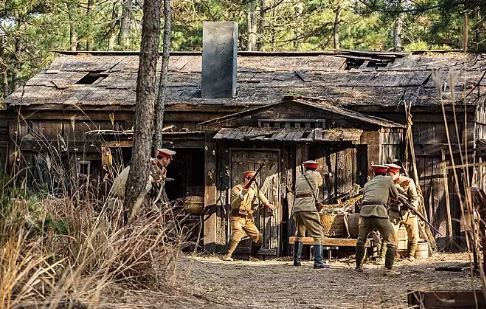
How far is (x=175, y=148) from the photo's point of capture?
20.0 metres

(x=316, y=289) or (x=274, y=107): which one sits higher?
(x=274, y=107)

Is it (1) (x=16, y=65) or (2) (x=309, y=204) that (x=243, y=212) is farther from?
(1) (x=16, y=65)

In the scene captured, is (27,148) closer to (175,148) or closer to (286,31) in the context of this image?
(175,148)

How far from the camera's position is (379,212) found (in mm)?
13875

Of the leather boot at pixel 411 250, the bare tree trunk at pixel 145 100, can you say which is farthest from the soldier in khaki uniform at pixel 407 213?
the bare tree trunk at pixel 145 100

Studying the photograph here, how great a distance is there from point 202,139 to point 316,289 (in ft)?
27.8

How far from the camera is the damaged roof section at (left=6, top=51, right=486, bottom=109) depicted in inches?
766

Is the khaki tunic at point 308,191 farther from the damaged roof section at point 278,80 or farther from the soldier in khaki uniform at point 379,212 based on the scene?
the damaged roof section at point 278,80

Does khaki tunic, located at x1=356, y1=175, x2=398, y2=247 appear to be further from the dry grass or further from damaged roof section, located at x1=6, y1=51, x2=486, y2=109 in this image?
the dry grass

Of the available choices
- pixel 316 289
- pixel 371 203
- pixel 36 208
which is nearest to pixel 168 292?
pixel 36 208

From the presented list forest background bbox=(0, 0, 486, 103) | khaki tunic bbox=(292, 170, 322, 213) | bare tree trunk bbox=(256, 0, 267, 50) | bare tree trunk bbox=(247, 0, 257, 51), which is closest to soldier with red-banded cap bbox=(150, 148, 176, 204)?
khaki tunic bbox=(292, 170, 322, 213)

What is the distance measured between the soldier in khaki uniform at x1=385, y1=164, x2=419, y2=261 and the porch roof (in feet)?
4.97

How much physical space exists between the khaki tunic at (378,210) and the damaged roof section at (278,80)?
4661 mm

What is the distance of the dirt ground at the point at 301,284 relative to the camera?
9359 mm
